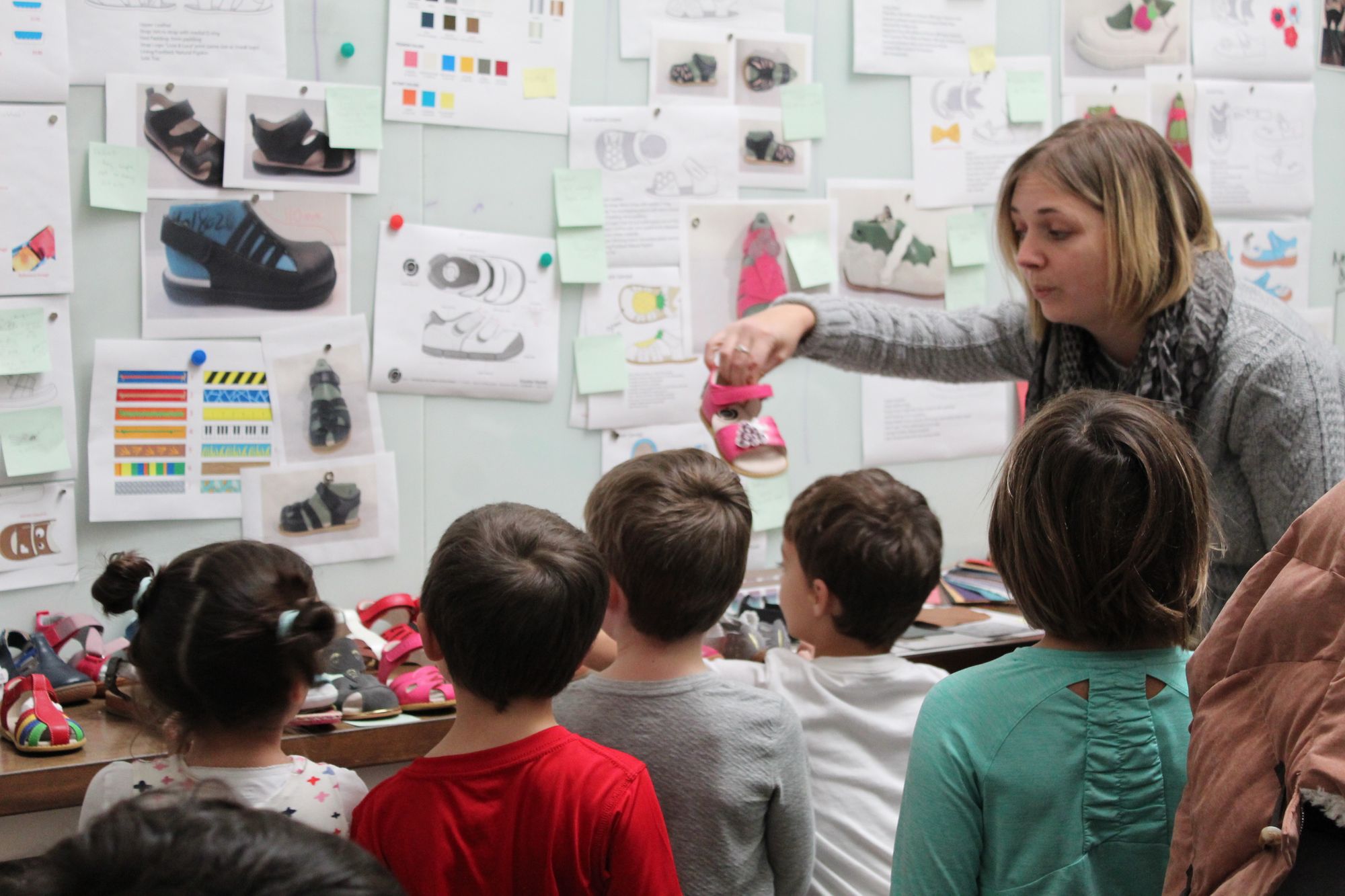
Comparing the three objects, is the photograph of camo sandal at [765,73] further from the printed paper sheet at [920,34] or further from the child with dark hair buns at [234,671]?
the child with dark hair buns at [234,671]

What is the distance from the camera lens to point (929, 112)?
2529mm

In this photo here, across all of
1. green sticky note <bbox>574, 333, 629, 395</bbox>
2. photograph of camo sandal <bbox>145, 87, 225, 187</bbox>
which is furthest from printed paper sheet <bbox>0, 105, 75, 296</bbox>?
green sticky note <bbox>574, 333, 629, 395</bbox>

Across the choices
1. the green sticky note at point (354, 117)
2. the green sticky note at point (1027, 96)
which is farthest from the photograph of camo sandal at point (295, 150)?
the green sticky note at point (1027, 96)

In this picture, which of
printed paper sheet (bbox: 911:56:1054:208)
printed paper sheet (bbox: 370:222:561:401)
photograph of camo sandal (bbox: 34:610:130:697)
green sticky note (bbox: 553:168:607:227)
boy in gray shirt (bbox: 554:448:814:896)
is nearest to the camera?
boy in gray shirt (bbox: 554:448:814:896)

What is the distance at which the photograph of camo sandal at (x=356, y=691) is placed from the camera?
1.64 meters

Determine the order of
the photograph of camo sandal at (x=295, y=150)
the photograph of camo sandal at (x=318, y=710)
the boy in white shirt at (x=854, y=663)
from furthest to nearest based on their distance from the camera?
the photograph of camo sandal at (x=295, y=150), the photograph of camo sandal at (x=318, y=710), the boy in white shirt at (x=854, y=663)

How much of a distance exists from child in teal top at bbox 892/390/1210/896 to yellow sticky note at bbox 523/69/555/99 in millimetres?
1404

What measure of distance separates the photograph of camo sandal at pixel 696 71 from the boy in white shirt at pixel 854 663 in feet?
3.40

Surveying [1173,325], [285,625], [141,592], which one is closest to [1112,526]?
[1173,325]

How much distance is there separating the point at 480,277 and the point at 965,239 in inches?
40.9

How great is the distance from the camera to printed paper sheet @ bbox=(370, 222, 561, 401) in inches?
83.3

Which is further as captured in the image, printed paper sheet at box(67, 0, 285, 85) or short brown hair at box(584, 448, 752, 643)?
printed paper sheet at box(67, 0, 285, 85)

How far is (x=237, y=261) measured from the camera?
1999mm

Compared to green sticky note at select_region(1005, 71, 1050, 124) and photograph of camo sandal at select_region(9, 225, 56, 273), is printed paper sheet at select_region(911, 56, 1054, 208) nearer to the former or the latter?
green sticky note at select_region(1005, 71, 1050, 124)
